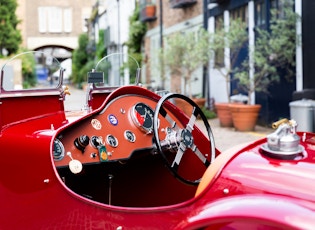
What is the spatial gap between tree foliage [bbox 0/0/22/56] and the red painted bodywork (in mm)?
28088

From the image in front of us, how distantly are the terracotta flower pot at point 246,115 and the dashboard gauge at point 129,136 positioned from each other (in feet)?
26.6

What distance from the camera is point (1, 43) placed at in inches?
1198

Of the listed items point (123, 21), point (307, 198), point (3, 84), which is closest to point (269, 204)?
point (307, 198)

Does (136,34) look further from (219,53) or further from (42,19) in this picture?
(42,19)

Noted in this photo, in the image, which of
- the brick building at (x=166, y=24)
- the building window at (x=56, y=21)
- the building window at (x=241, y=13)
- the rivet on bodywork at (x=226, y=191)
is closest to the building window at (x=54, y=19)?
the building window at (x=56, y=21)

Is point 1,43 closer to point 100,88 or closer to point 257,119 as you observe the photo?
point 257,119

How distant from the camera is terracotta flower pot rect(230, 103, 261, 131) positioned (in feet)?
36.9

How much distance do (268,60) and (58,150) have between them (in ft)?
28.6

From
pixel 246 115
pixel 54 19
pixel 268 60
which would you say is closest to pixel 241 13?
pixel 268 60

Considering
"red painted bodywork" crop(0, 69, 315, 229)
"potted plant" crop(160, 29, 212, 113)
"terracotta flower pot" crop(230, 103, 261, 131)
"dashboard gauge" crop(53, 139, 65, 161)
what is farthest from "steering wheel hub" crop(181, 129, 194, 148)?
"potted plant" crop(160, 29, 212, 113)

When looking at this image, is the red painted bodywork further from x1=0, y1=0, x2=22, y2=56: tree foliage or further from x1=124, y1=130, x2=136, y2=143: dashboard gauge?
x1=0, y1=0, x2=22, y2=56: tree foliage

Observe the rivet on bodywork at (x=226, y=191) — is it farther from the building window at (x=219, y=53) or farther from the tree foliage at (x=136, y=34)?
the tree foliage at (x=136, y=34)

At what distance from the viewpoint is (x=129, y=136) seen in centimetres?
333

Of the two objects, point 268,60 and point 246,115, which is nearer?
point 268,60
